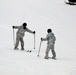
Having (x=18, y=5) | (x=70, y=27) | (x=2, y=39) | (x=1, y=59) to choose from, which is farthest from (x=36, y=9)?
(x=1, y=59)

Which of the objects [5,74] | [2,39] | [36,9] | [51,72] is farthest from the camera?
[36,9]

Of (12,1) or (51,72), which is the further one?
(12,1)

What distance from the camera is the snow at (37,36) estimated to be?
11.7m

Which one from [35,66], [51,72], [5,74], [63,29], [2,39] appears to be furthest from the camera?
[63,29]

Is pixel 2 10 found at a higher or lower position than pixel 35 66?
higher

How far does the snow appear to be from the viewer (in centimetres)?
1173

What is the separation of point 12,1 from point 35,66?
30.1m

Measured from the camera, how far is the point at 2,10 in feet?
112

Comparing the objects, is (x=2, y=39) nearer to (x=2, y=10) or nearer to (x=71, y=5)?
(x=2, y=10)

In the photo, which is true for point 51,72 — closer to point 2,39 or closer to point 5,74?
point 5,74

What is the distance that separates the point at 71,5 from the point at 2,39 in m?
26.1

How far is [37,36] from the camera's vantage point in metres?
23.7

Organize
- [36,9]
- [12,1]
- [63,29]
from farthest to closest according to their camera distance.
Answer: [12,1]
[36,9]
[63,29]

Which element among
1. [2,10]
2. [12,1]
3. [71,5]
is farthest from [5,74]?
[71,5]
